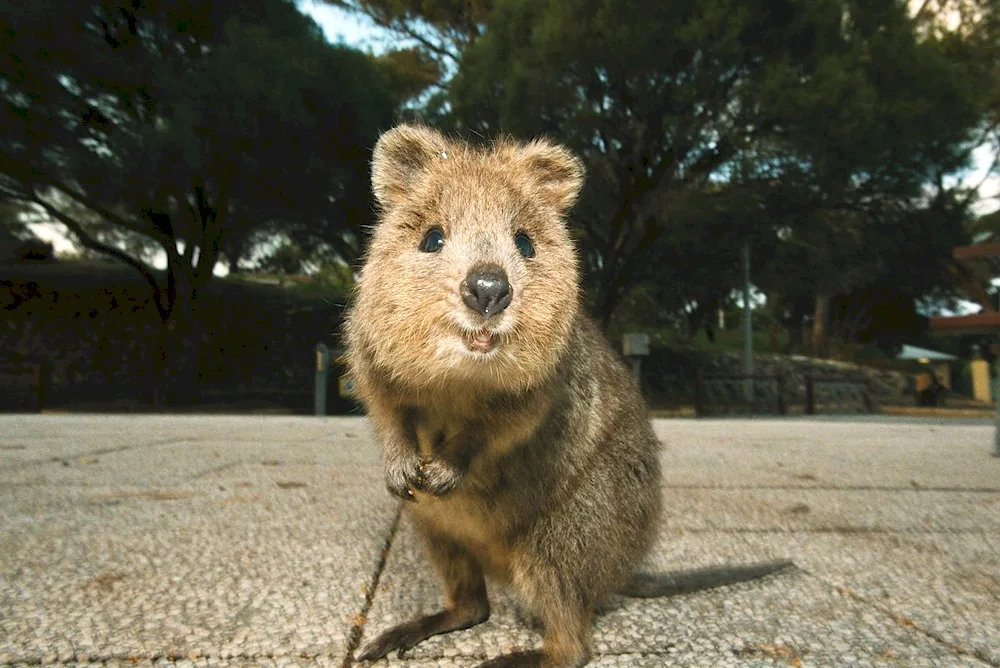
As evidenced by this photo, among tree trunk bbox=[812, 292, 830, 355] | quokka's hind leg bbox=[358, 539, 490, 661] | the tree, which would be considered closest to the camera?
quokka's hind leg bbox=[358, 539, 490, 661]

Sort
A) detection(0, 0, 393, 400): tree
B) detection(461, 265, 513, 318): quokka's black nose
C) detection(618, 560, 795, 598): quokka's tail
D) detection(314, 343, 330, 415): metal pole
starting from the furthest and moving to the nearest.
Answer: detection(0, 0, 393, 400): tree
detection(314, 343, 330, 415): metal pole
detection(618, 560, 795, 598): quokka's tail
detection(461, 265, 513, 318): quokka's black nose

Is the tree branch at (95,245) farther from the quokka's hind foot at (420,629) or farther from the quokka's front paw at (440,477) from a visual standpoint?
the quokka's front paw at (440,477)

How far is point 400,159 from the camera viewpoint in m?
2.11

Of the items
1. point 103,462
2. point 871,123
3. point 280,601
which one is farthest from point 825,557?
point 871,123

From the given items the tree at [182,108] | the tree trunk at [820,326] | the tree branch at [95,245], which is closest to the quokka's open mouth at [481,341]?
the tree at [182,108]

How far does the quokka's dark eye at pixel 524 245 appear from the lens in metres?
1.86

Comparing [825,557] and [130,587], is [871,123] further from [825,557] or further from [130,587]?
[130,587]

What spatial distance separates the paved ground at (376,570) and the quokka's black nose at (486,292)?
876mm

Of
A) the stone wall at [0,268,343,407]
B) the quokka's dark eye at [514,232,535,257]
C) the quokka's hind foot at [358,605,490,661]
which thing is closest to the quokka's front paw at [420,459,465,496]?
the quokka's hind foot at [358,605,490,661]

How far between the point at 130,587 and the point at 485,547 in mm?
1075

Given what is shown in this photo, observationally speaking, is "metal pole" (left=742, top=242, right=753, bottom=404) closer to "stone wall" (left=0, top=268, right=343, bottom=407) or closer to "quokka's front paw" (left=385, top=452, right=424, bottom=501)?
"stone wall" (left=0, top=268, right=343, bottom=407)

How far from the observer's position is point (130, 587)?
218 centimetres

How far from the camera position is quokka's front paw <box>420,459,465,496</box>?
171cm

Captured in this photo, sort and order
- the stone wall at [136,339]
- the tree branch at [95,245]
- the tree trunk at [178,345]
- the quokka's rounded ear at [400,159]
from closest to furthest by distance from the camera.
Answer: the quokka's rounded ear at [400,159], the tree branch at [95,245], the tree trunk at [178,345], the stone wall at [136,339]
